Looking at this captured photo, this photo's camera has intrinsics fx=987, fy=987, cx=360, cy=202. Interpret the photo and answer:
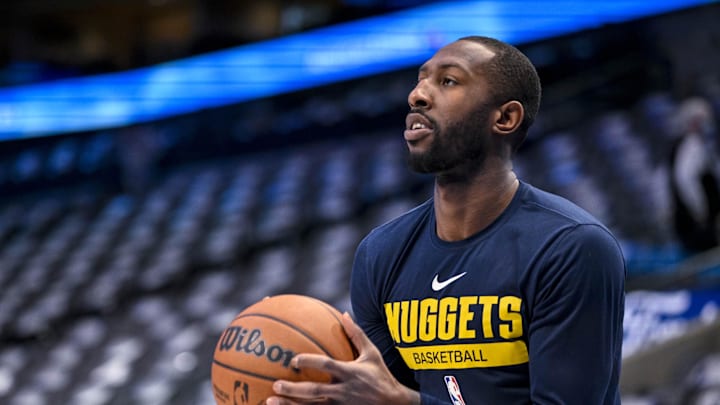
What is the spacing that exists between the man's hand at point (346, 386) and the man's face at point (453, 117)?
0.40m

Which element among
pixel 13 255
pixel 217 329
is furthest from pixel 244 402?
pixel 13 255

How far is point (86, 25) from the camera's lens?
1573 cm

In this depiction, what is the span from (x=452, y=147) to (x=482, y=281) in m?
0.26

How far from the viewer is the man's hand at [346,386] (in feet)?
5.57

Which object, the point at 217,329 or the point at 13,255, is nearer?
the point at 217,329

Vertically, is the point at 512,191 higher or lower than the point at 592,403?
higher

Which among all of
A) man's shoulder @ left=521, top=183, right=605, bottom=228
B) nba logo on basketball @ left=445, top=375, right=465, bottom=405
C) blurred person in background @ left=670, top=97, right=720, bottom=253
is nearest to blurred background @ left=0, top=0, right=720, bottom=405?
blurred person in background @ left=670, top=97, right=720, bottom=253

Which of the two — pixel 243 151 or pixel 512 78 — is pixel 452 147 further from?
pixel 243 151

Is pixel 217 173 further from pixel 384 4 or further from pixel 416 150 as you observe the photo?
pixel 416 150

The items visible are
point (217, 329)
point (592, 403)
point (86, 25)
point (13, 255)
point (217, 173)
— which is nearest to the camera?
point (592, 403)

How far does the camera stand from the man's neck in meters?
1.97

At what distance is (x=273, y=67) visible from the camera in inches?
498

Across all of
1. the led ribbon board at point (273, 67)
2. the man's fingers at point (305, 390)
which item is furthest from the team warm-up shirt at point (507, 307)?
the led ribbon board at point (273, 67)

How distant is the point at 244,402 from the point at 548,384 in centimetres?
56
